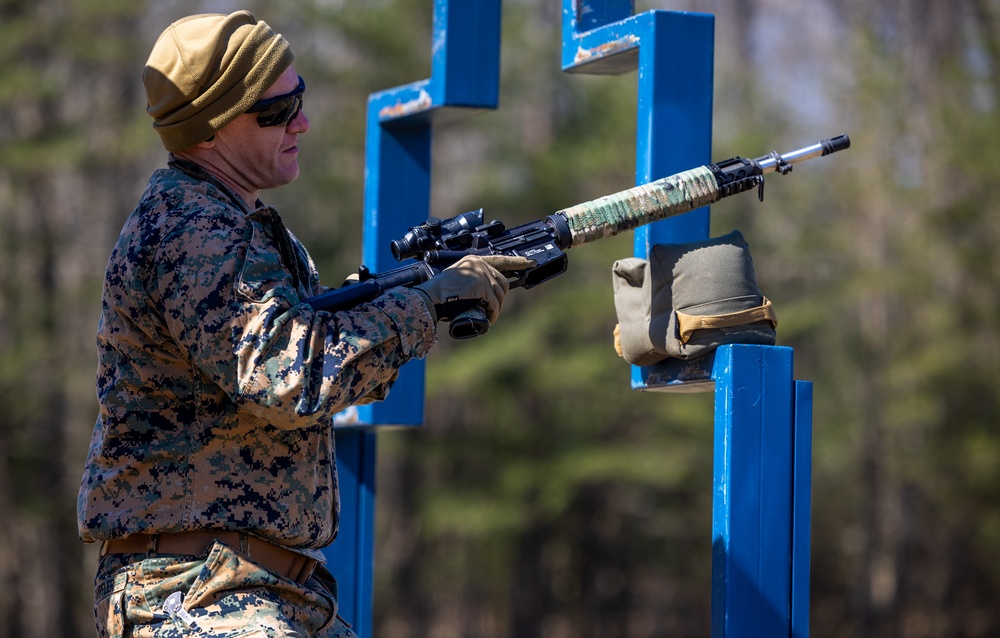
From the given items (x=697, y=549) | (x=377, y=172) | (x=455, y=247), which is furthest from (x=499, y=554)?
(x=455, y=247)

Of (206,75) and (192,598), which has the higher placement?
(206,75)

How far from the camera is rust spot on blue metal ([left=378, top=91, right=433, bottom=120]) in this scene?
391 cm

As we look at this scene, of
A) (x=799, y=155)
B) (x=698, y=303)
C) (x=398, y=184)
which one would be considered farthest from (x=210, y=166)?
(x=398, y=184)

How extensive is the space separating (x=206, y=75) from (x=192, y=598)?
0.99 metres

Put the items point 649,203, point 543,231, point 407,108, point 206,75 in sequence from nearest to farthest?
point 206,75 → point 543,231 → point 649,203 → point 407,108

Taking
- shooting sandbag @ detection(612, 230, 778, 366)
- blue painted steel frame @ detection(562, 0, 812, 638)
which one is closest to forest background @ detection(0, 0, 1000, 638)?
shooting sandbag @ detection(612, 230, 778, 366)

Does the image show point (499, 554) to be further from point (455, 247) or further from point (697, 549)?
point (455, 247)

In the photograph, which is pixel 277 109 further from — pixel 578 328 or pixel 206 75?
pixel 578 328

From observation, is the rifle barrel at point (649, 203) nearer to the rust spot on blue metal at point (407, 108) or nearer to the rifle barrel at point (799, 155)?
the rifle barrel at point (799, 155)

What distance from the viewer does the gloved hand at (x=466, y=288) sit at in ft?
8.04

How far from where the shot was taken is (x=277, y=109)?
2.55m

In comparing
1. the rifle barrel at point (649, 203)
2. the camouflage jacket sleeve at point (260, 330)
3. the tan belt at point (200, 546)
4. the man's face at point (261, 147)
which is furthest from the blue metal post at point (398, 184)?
the camouflage jacket sleeve at point (260, 330)

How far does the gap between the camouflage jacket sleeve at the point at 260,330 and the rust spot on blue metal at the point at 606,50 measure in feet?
4.58

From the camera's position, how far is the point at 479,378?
55.4ft
